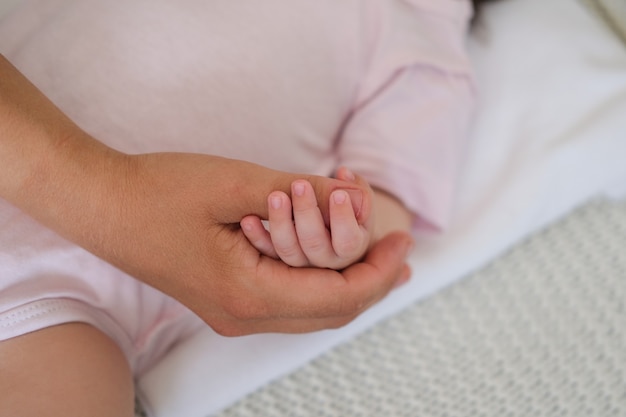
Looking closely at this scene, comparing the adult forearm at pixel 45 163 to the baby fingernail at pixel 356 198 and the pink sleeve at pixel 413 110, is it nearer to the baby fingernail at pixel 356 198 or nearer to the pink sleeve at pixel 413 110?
the baby fingernail at pixel 356 198

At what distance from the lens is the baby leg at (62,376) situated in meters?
0.51

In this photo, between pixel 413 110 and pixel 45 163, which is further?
pixel 413 110

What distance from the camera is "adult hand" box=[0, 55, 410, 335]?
20.4 inches

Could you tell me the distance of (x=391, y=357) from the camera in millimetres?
684

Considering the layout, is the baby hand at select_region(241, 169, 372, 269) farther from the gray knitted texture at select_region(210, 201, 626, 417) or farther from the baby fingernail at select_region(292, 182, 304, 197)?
the gray knitted texture at select_region(210, 201, 626, 417)

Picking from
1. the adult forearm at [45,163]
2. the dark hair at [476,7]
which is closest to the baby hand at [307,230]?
the adult forearm at [45,163]

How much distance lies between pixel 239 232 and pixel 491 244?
343 mm

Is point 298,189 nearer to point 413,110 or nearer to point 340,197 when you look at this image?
point 340,197

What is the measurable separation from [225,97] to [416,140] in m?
0.23

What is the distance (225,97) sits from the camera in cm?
68

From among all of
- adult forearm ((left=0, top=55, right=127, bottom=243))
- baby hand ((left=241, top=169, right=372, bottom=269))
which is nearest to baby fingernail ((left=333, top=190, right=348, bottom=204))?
baby hand ((left=241, top=169, right=372, bottom=269))

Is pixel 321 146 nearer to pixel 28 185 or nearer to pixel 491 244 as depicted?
pixel 491 244

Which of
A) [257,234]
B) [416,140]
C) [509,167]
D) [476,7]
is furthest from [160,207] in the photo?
[476,7]

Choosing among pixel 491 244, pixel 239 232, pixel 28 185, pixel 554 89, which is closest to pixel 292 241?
pixel 239 232
